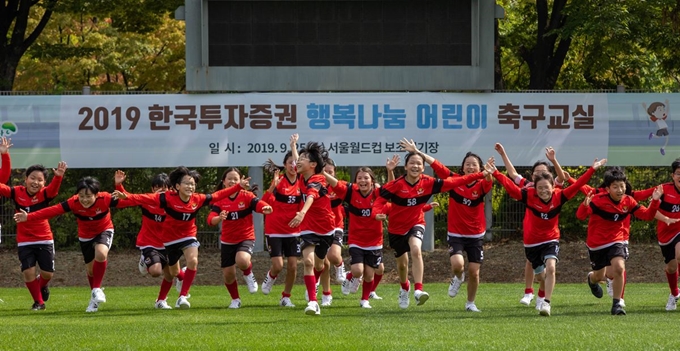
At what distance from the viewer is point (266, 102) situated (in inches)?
920

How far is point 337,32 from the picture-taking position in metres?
22.7

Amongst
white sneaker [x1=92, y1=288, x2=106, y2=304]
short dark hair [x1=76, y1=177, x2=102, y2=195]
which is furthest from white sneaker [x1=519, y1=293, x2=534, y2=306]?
short dark hair [x1=76, y1=177, x2=102, y2=195]

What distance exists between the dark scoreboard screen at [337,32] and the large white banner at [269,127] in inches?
37.4

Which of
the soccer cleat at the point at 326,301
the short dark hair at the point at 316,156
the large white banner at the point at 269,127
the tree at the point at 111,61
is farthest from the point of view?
the tree at the point at 111,61

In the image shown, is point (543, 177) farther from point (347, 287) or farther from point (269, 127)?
point (269, 127)

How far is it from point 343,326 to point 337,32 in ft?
35.8

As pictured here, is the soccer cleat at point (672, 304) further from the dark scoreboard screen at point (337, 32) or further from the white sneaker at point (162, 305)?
the dark scoreboard screen at point (337, 32)

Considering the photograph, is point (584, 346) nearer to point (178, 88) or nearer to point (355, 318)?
point (355, 318)

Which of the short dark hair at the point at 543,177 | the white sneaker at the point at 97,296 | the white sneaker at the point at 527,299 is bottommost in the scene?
the white sneaker at the point at 527,299

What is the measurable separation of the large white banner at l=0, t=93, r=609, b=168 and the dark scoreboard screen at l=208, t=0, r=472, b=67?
3.12 feet

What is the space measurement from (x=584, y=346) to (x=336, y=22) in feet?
43.2

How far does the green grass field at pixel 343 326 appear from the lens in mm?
10844

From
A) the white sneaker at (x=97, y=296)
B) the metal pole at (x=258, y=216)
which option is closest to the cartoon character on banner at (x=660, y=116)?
the metal pole at (x=258, y=216)

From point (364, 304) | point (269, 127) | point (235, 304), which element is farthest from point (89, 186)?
point (269, 127)
